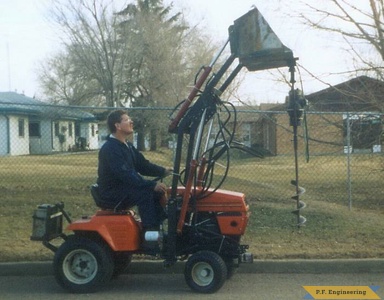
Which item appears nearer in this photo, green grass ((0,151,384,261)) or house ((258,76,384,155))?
green grass ((0,151,384,261))

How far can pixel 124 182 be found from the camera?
290 inches

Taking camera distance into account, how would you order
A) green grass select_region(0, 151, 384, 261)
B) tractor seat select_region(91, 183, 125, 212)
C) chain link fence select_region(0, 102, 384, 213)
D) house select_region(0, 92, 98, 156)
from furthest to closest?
1. house select_region(0, 92, 98, 156)
2. chain link fence select_region(0, 102, 384, 213)
3. green grass select_region(0, 151, 384, 261)
4. tractor seat select_region(91, 183, 125, 212)

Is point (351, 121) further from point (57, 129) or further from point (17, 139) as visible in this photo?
point (17, 139)

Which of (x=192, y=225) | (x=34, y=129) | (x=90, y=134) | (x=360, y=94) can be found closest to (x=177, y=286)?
(x=192, y=225)

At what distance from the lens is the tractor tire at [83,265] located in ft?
24.1

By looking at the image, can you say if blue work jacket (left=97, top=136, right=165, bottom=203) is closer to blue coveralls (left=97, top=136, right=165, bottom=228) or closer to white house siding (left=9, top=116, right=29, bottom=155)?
blue coveralls (left=97, top=136, right=165, bottom=228)

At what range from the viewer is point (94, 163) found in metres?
14.4

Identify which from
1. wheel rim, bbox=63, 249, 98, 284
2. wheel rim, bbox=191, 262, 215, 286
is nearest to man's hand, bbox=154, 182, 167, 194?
wheel rim, bbox=191, 262, 215, 286

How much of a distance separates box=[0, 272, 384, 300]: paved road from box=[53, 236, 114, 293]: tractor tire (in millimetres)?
134

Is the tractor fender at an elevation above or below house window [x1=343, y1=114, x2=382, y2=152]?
below

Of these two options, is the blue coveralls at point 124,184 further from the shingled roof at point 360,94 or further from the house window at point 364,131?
the shingled roof at point 360,94

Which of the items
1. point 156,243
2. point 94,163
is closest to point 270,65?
point 156,243

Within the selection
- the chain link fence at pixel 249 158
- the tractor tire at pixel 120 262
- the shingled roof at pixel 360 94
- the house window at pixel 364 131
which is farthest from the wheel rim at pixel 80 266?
the shingled roof at pixel 360 94

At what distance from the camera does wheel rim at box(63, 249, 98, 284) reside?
24.3 feet
